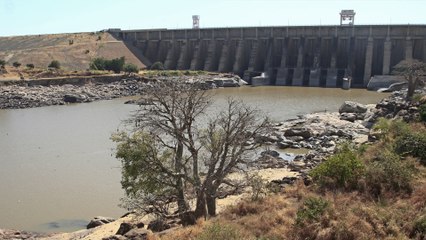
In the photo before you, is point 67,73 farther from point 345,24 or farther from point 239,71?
point 345,24

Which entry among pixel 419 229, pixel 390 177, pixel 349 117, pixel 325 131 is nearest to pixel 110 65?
pixel 349 117

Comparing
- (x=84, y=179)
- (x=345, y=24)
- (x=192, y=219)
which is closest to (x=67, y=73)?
(x=345, y=24)

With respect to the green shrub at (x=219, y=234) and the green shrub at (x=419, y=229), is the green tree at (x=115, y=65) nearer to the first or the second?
the green shrub at (x=219, y=234)

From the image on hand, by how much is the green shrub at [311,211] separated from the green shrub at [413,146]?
603 cm

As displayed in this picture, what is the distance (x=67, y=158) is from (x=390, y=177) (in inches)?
777

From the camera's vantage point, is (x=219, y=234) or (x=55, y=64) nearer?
(x=219, y=234)

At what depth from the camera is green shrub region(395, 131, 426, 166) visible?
17.1m

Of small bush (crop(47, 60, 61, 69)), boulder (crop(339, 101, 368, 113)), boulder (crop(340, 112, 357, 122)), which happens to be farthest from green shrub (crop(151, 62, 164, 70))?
boulder (crop(340, 112, 357, 122))

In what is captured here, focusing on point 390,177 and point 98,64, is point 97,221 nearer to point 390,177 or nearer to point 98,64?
point 390,177

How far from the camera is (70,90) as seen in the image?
187 feet

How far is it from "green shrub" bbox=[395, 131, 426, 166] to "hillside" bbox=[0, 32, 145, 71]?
190 feet

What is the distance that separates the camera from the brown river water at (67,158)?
20016 mm

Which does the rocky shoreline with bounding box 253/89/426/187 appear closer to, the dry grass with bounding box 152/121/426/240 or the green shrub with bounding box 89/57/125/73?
the dry grass with bounding box 152/121/426/240

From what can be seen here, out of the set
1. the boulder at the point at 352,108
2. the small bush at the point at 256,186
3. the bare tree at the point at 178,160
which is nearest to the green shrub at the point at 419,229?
the small bush at the point at 256,186
